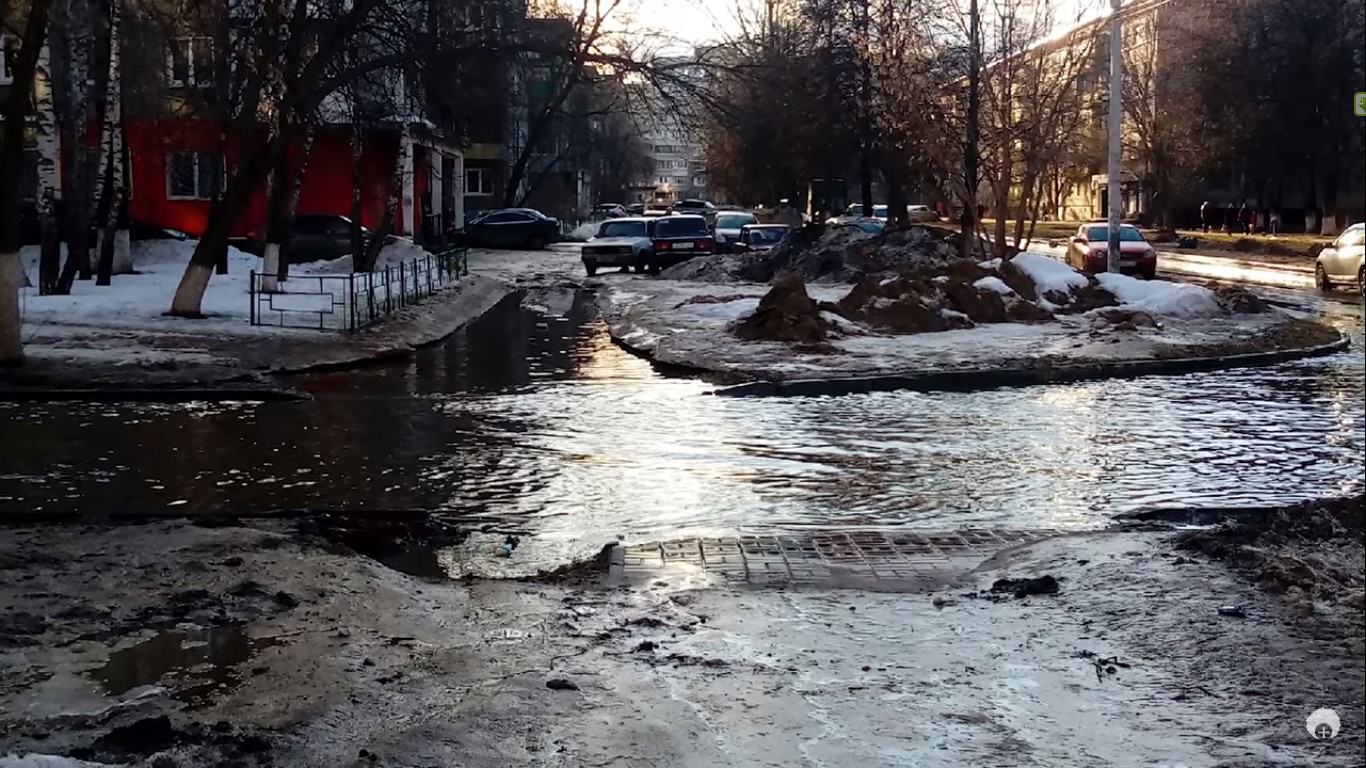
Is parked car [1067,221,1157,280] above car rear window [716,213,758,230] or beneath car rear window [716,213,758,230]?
beneath

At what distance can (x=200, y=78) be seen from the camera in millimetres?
22609

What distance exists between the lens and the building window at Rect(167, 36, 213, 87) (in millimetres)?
21056

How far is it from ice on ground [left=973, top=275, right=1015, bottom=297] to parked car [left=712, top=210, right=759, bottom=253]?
80.5 feet

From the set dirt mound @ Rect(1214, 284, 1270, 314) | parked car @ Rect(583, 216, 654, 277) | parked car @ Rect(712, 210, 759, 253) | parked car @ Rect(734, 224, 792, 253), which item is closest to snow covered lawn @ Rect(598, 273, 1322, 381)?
dirt mound @ Rect(1214, 284, 1270, 314)

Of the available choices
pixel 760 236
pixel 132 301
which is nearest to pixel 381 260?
pixel 760 236

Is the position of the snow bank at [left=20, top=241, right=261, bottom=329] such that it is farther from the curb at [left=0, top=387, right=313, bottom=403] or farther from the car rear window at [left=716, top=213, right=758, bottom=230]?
the car rear window at [left=716, top=213, right=758, bottom=230]

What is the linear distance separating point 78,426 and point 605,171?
94.0 metres

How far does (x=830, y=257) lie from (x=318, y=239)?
14.6m

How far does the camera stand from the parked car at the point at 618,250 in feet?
141

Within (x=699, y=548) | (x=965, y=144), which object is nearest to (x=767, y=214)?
(x=965, y=144)

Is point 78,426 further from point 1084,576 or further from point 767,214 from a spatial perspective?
point 767,214

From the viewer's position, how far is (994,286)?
24125 mm

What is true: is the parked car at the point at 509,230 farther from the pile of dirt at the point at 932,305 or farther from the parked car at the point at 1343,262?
the pile of dirt at the point at 932,305

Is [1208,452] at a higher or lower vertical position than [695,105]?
lower
